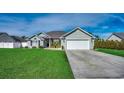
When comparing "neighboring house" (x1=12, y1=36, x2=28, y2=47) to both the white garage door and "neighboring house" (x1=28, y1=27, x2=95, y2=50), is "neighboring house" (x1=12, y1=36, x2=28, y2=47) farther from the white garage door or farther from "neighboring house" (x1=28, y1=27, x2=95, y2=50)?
the white garage door

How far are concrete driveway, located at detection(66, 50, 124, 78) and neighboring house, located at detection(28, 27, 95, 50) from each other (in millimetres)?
689

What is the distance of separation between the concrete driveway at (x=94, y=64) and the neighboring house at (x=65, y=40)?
2.26 feet

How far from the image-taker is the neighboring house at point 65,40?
47.6 ft

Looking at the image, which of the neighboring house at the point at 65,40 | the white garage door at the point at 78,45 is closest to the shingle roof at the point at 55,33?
the neighboring house at the point at 65,40

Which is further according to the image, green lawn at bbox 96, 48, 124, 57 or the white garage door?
the white garage door

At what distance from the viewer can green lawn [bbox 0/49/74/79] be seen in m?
11.0

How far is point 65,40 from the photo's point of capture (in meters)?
16.3

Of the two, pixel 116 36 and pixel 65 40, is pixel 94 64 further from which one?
pixel 65 40

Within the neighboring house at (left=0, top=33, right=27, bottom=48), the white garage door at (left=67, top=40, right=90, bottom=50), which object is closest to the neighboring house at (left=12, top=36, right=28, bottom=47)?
the neighboring house at (left=0, top=33, right=27, bottom=48)

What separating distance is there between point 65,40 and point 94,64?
379cm

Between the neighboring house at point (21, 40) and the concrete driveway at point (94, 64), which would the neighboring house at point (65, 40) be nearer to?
the neighboring house at point (21, 40)

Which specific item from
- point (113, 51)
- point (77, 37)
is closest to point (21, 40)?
point (77, 37)

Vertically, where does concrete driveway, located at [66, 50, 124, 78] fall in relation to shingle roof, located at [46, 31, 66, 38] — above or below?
below
